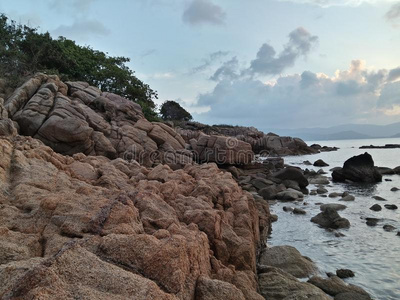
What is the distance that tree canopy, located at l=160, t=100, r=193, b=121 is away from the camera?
81.9m

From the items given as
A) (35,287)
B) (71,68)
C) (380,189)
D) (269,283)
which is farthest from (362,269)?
(71,68)

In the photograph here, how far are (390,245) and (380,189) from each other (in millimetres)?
15455

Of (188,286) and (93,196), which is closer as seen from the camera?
(188,286)

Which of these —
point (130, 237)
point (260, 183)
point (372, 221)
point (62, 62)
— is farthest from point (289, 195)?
point (62, 62)

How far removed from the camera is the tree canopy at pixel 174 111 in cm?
8194

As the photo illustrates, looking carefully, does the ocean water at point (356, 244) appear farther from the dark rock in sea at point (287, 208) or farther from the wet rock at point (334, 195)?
the wet rock at point (334, 195)

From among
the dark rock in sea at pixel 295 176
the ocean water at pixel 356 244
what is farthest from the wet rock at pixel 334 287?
the dark rock in sea at pixel 295 176

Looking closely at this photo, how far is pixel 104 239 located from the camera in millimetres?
4141

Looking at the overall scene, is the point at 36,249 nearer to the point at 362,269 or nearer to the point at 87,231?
the point at 87,231

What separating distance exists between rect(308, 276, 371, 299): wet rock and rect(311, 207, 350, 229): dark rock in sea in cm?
686

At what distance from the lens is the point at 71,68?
32906 millimetres

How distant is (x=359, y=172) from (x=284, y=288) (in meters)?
27.1

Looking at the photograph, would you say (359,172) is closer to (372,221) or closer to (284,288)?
(372,221)

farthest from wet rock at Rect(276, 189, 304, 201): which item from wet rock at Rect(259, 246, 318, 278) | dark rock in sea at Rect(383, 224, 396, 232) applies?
wet rock at Rect(259, 246, 318, 278)
